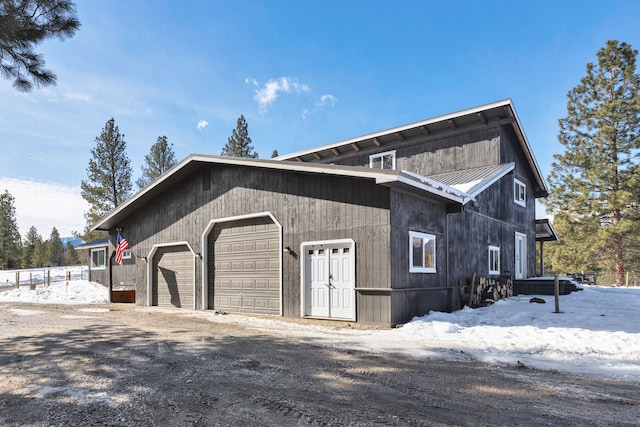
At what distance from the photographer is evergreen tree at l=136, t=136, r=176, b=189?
121 feet

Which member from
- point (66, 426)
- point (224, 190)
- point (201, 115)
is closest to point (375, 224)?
point (224, 190)

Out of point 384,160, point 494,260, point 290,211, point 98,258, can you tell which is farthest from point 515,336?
point 98,258

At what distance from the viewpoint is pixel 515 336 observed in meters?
7.94

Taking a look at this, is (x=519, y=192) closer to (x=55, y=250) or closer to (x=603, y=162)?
(x=603, y=162)

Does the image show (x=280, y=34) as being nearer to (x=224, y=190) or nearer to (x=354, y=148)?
(x=354, y=148)

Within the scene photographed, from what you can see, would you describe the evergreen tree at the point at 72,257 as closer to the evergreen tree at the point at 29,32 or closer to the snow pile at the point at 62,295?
the snow pile at the point at 62,295

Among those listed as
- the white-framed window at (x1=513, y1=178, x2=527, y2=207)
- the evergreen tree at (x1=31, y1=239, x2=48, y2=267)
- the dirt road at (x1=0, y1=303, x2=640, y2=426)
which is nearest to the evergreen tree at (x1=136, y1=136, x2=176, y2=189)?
the evergreen tree at (x1=31, y1=239, x2=48, y2=267)

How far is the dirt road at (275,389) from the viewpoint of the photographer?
3.71 metres

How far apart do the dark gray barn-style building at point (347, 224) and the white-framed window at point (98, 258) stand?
1160 cm

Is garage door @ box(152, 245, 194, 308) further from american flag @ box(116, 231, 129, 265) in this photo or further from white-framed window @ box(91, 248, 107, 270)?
white-framed window @ box(91, 248, 107, 270)

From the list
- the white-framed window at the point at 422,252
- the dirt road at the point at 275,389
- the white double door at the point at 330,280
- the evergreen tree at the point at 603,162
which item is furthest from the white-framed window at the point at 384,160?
the evergreen tree at the point at 603,162

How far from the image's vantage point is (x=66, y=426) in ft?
11.5

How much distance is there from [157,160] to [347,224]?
30.9 meters

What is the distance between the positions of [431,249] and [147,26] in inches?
423
